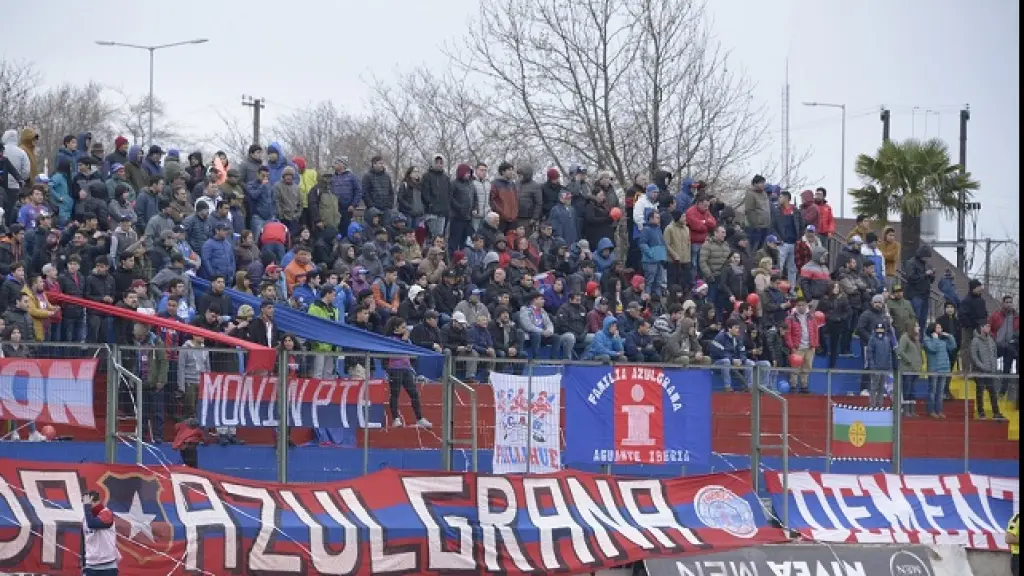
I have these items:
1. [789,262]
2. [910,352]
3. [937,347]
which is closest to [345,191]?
[789,262]

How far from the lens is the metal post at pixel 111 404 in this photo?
1708 centimetres

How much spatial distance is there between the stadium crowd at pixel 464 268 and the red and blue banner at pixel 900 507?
4.04 ft

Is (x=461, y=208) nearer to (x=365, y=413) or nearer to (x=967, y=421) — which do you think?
(x=365, y=413)

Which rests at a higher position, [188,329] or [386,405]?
[188,329]

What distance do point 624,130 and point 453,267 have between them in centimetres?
1489

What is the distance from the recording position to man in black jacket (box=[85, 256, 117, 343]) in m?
19.8

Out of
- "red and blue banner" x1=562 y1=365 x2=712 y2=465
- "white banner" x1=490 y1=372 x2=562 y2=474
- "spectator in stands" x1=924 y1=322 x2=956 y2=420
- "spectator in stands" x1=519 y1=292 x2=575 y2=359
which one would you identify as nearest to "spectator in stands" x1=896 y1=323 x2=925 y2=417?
"spectator in stands" x1=924 y1=322 x2=956 y2=420

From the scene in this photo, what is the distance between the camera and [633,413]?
62.6 feet

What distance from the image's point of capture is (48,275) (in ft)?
65.1

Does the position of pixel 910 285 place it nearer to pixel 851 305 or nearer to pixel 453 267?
pixel 851 305

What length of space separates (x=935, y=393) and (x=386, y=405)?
7.61 m

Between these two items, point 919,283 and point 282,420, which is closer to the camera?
point 282,420

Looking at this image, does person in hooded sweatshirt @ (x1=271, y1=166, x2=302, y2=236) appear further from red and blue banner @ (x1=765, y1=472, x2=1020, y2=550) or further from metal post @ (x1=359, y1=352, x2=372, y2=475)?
red and blue banner @ (x1=765, y1=472, x2=1020, y2=550)

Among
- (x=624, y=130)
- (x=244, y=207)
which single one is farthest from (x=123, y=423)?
(x=624, y=130)
